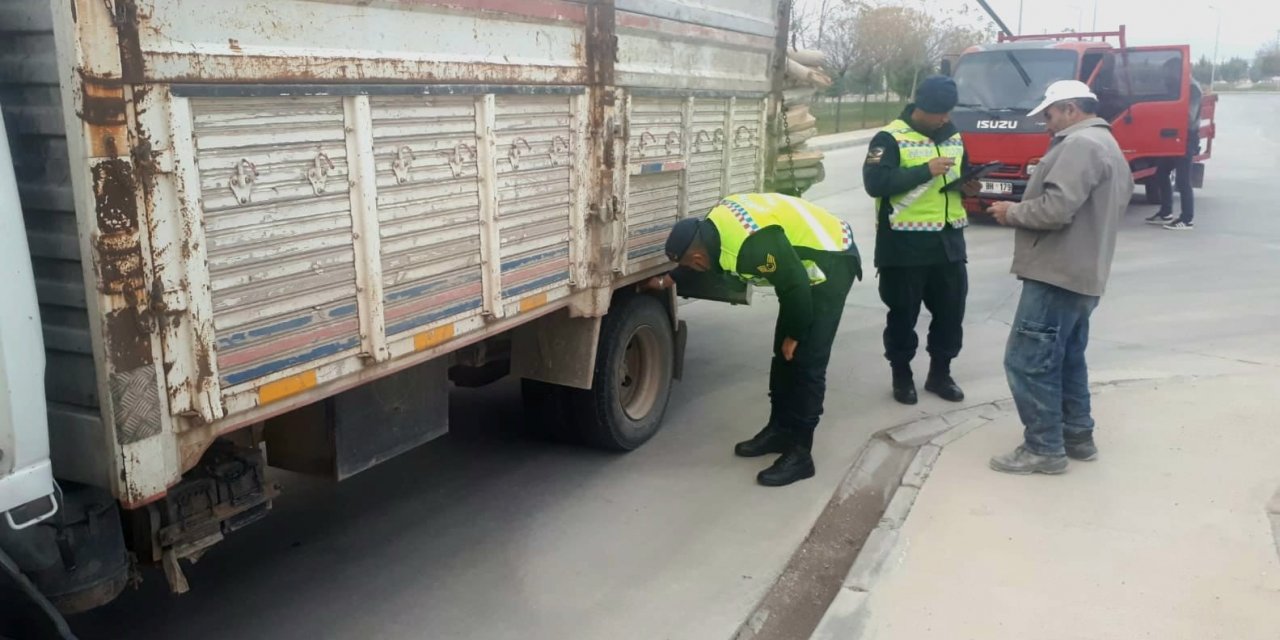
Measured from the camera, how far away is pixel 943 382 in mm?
6105

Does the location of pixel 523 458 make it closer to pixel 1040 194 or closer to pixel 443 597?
pixel 443 597

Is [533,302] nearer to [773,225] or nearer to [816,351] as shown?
[773,225]

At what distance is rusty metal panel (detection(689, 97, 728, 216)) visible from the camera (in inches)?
222

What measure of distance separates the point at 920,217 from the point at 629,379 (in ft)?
6.19

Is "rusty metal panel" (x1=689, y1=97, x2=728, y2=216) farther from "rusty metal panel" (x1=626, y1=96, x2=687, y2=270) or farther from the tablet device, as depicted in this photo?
the tablet device

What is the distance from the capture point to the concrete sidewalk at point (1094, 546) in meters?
3.46

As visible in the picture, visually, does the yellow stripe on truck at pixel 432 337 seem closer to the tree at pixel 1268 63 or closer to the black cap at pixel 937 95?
the black cap at pixel 937 95

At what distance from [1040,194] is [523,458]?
2.87 m

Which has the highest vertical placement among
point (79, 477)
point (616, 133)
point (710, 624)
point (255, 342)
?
point (616, 133)

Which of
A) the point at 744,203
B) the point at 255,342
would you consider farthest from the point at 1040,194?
the point at 255,342

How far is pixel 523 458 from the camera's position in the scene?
5.32 metres

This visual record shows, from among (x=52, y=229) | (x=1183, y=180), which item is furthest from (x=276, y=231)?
(x=1183, y=180)

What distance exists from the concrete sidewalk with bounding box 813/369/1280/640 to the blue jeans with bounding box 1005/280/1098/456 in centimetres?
24

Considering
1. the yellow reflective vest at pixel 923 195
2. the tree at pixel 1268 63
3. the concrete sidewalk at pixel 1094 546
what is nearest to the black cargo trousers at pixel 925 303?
the yellow reflective vest at pixel 923 195
